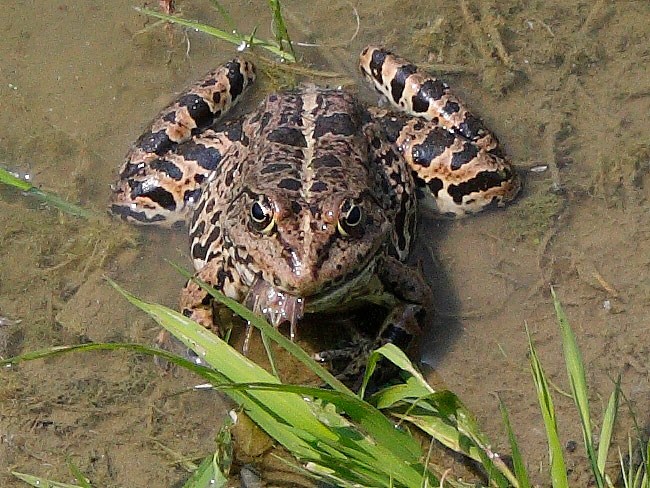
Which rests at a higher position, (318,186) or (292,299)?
(318,186)

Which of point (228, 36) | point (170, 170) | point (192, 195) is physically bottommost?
point (192, 195)

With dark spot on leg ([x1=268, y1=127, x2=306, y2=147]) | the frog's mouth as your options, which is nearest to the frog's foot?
the frog's mouth

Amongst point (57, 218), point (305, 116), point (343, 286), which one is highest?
point (305, 116)

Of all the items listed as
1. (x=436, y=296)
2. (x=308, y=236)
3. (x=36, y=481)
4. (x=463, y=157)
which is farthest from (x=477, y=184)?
(x=36, y=481)

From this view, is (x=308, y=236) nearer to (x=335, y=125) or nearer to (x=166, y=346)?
(x=335, y=125)

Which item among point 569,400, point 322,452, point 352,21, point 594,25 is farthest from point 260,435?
point 594,25

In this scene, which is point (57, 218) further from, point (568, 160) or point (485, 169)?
point (568, 160)
